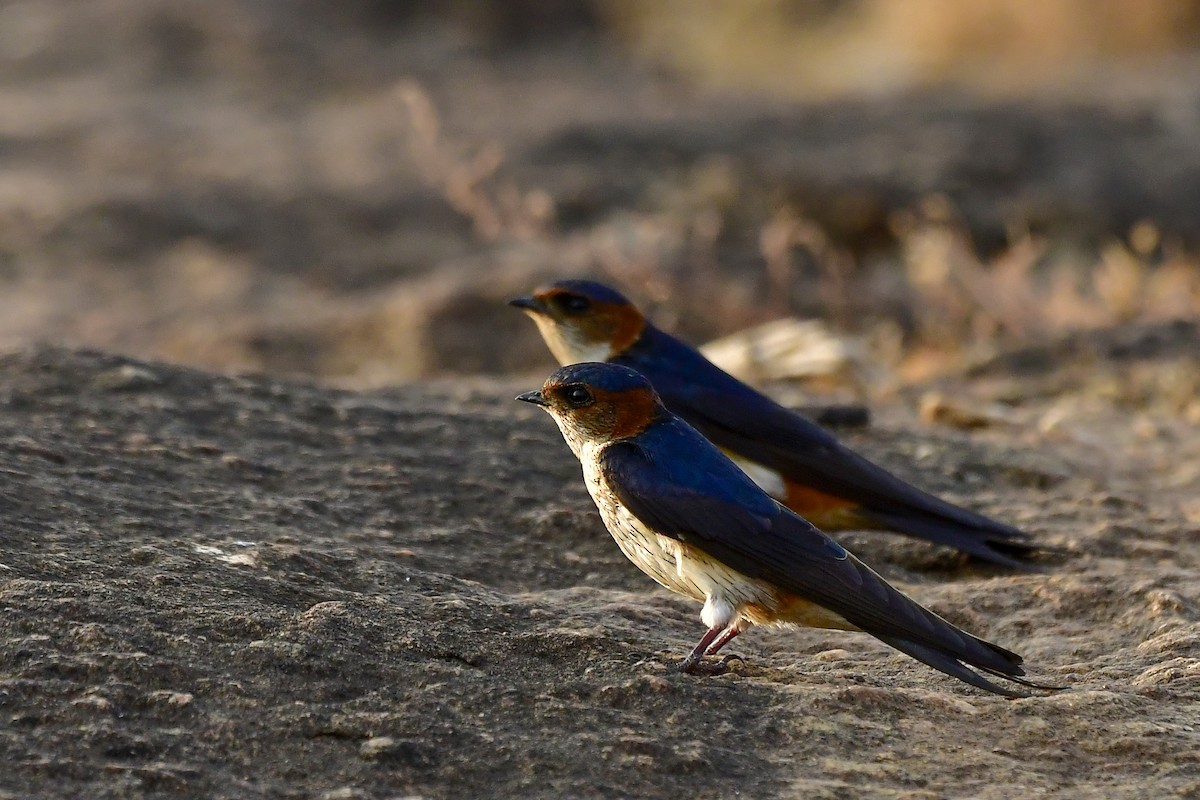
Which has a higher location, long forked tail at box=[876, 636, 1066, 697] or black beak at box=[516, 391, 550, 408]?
black beak at box=[516, 391, 550, 408]

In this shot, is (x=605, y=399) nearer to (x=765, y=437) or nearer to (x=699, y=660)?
(x=699, y=660)

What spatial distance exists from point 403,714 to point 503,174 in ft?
25.5

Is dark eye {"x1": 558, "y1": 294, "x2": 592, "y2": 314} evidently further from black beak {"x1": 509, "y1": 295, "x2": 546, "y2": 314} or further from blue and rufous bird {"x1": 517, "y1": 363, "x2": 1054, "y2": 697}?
blue and rufous bird {"x1": 517, "y1": 363, "x2": 1054, "y2": 697}

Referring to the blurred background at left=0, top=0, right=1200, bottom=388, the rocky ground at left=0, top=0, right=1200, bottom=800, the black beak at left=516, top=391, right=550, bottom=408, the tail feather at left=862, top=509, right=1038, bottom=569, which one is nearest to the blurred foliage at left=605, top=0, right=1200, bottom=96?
the blurred background at left=0, top=0, right=1200, bottom=388

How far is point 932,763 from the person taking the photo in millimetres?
2994

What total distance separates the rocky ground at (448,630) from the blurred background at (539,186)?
4.05 ft

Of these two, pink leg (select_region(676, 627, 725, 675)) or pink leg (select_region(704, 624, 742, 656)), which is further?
pink leg (select_region(704, 624, 742, 656))

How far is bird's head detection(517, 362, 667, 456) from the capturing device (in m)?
3.69

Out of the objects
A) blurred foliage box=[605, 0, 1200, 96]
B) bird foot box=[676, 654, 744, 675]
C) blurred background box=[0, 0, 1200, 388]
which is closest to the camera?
bird foot box=[676, 654, 744, 675]

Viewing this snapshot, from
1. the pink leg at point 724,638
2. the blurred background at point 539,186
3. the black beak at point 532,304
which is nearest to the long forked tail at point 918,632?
the pink leg at point 724,638

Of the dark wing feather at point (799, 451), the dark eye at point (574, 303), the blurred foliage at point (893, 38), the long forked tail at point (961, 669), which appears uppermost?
the blurred foliage at point (893, 38)

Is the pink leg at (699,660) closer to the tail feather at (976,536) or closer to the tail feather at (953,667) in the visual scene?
the tail feather at (953,667)

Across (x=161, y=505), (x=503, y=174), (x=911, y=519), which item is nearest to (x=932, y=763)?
(x=911, y=519)

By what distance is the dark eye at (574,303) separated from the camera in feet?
17.0
